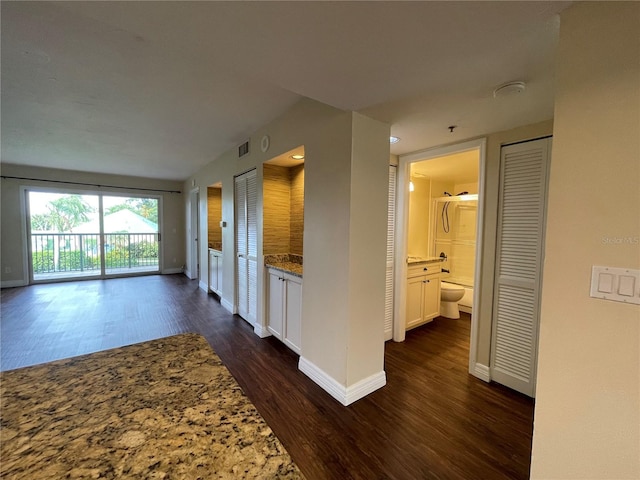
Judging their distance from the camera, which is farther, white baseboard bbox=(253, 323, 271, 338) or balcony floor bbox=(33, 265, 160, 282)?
balcony floor bbox=(33, 265, 160, 282)

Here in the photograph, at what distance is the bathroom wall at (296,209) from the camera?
10.4 ft

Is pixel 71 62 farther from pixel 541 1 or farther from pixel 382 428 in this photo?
pixel 382 428

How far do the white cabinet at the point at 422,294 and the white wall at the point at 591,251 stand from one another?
216 cm

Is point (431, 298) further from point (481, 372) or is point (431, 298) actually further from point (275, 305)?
point (275, 305)

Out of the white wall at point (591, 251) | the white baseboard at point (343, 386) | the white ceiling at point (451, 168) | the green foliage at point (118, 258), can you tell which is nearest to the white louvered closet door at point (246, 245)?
the white baseboard at point (343, 386)

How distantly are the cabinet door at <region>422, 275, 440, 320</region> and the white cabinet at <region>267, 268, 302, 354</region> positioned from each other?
1792mm

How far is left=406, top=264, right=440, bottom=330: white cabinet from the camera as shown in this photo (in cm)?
324

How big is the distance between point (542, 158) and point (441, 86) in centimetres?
113

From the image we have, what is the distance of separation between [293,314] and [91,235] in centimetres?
638

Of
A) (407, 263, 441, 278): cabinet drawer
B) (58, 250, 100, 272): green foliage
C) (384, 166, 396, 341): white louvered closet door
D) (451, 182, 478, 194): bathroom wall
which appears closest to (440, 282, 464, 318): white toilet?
(407, 263, 441, 278): cabinet drawer

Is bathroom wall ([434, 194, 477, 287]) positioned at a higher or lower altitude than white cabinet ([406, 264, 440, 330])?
higher

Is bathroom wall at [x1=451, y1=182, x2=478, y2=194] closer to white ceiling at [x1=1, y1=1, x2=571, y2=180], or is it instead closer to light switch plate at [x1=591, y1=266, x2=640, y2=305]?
white ceiling at [x1=1, y1=1, x2=571, y2=180]

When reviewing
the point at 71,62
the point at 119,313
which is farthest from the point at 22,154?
the point at 71,62

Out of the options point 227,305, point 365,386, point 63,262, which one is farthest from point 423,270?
point 63,262
